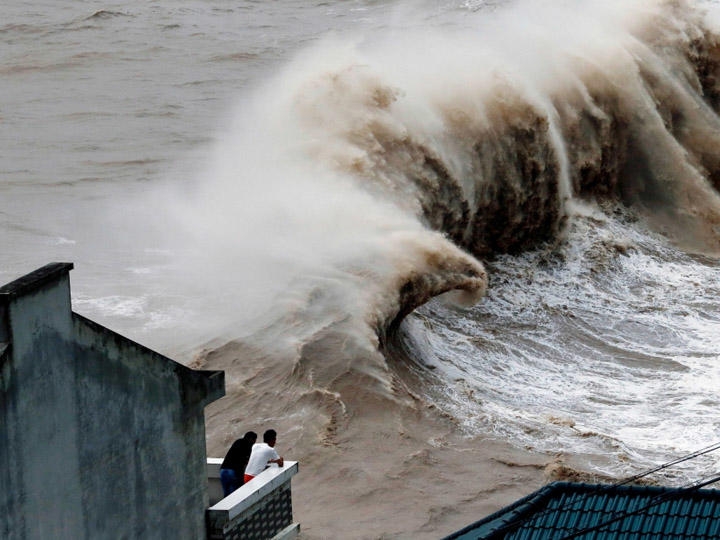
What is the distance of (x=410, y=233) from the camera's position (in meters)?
17.6

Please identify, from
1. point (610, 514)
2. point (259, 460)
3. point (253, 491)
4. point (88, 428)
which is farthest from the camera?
point (259, 460)

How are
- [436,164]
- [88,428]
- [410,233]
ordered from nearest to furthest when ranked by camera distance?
[88,428] < [410,233] < [436,164]

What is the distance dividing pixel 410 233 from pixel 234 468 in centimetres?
941

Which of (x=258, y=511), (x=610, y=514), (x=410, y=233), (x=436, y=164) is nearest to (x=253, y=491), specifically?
(x=258, y=511)

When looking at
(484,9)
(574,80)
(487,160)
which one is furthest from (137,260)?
(484,9)

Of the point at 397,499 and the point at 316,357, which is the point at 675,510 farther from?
the point at 316,357

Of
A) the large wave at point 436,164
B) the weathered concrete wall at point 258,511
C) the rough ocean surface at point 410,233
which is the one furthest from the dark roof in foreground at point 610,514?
the large wave at point 436,164

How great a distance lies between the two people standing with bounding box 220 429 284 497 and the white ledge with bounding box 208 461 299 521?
224 millimetres

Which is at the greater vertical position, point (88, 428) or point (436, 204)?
point (88, 428)

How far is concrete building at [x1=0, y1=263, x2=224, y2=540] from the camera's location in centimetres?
603

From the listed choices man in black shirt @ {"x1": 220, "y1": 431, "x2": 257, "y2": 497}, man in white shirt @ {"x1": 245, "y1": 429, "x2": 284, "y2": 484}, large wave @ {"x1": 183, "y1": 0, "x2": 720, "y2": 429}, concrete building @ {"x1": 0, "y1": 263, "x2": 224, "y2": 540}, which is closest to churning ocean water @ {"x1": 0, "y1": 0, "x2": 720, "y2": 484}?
large wave @ {"x1": 183, "y1": 0, "x2": 720, "y2": 429}

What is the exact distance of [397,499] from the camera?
1158 cm

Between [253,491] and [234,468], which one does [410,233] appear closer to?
Answer: [234,468]

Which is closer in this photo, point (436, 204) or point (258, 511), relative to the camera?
point (258, 511)
